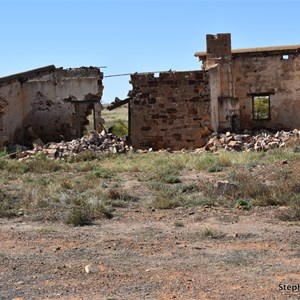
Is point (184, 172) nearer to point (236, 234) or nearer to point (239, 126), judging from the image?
point (236, 234)

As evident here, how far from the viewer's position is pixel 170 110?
62.4ft

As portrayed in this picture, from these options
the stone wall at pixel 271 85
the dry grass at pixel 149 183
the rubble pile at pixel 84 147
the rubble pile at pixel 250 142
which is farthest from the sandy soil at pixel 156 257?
the stone wall at pixel 271 85

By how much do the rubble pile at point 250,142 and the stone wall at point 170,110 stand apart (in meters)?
0.57

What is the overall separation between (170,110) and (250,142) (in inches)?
110

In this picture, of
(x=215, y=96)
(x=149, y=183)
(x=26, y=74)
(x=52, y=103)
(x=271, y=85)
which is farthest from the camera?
(x=271, y=85)

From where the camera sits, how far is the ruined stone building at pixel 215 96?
62.2 feet

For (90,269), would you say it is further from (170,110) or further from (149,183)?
(170,110)

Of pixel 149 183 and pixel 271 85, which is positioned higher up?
pixel 271 85

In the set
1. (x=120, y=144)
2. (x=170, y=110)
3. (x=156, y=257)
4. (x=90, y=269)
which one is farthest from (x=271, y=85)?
(x=90, y=269)

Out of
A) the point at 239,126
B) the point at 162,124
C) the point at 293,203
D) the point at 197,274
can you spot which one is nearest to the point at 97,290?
the point at 197,274

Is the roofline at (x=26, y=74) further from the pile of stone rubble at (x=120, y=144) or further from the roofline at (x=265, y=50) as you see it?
the roofline at (x=265, y=50)

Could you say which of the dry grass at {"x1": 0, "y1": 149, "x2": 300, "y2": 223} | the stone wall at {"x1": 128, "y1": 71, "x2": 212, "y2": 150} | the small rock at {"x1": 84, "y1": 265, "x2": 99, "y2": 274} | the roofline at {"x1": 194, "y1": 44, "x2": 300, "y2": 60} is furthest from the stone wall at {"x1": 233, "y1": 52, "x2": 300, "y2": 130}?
the small rock at {"x1": 84, "y1": 265, "x2": 99, "y2": 274}

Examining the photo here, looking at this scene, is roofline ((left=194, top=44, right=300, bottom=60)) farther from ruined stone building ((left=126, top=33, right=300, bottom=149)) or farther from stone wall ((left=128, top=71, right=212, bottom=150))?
stone wall ((left=128, top=71, right=212, bottom=150))

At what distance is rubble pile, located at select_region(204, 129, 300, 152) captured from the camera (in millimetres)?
18094
